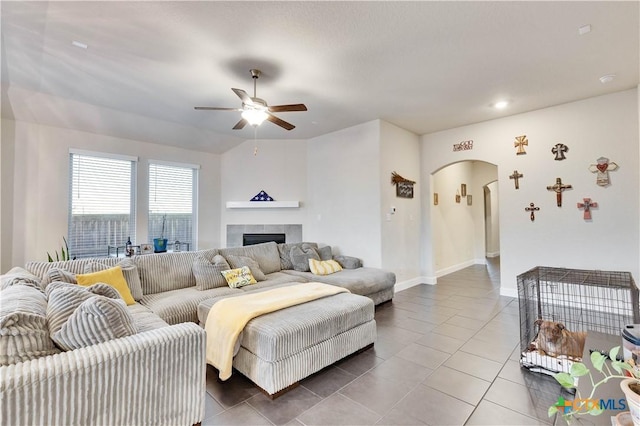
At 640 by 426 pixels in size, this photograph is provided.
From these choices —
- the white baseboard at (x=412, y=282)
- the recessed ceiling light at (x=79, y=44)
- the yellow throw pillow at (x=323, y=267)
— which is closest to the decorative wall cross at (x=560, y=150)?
the white baseboard at (x=412, y=282)

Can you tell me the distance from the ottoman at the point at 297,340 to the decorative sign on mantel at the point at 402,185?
118 inches

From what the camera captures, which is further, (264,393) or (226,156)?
(226,156)

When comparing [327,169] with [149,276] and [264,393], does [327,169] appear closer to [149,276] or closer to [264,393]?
[149,276]

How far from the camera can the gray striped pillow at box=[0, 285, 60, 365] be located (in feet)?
4.52

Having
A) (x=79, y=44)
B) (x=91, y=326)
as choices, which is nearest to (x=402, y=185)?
(x=79, y=44)

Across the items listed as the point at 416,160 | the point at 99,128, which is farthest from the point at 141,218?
the point at 416,160

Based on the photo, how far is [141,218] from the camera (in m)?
5.36

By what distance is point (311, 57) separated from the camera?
304cm

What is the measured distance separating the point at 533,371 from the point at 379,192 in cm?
314

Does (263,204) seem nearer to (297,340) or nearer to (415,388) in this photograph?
(297,340)

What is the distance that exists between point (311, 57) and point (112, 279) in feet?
9.99

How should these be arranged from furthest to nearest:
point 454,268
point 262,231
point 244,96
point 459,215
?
point 459,215 < point 454,268 < point 262,231 < point 244,96

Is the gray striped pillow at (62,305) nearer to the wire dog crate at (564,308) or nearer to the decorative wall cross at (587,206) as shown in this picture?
the wire dog crate at (564,308)

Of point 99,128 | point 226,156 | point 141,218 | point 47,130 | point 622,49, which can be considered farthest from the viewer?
point 226,156
